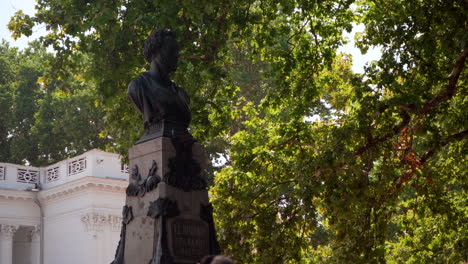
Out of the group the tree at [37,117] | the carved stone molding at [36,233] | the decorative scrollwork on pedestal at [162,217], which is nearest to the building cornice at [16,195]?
the carved stone molding at [36,233]

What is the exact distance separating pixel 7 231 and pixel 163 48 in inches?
1016

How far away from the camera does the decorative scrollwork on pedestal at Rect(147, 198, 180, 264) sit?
→ 8.71 metres

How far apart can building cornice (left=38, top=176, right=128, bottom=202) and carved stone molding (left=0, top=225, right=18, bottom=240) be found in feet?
5.83

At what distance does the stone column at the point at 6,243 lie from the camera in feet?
109

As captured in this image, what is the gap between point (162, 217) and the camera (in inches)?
349

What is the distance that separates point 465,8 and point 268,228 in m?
5.52

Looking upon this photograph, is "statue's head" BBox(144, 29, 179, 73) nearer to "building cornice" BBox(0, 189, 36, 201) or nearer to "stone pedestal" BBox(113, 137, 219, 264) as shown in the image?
"stone pedestal" BBox(113, 137, 219, 264)

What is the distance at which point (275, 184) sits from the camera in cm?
1653

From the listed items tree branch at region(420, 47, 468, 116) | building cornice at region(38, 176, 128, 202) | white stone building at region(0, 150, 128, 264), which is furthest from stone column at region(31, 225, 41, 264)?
tree branch at region(420, 47, 468, 116)

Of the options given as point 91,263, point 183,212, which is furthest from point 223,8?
point 91,263

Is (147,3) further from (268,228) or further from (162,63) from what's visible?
(162,63)

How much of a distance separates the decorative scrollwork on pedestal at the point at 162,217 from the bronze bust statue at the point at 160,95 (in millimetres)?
833

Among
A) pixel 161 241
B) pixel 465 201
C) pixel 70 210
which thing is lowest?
pixel 161 241

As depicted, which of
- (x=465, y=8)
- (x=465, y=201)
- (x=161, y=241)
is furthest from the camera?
(x=465, y=201)
